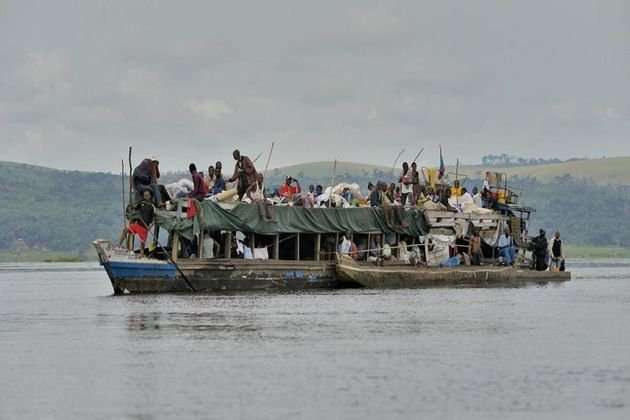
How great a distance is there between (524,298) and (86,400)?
20871mm

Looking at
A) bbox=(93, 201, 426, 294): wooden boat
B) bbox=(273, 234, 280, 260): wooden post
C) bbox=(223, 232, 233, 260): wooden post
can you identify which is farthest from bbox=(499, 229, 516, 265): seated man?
bbox=(223, 232, 233, 260): wooden post

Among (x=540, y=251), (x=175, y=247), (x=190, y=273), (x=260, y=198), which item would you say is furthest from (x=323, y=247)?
(x=540, y=251)

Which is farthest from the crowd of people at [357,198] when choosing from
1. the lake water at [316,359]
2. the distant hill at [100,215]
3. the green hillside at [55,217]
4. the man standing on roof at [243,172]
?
the green hillside at [55,217]

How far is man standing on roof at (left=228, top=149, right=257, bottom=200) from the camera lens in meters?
39.1

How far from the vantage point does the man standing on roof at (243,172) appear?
39094 mm

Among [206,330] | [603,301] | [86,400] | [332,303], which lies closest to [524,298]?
[603,301]

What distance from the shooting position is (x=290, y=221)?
40.5 meters

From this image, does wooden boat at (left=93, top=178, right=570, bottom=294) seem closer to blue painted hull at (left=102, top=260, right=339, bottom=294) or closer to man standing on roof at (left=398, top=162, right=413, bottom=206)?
blue painted hull at (left=102, top=260, right=339, bottom=294)

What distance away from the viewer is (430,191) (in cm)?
4638

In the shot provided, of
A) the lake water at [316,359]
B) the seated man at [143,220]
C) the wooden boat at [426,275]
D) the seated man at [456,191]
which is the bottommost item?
the lake water at [316,359]

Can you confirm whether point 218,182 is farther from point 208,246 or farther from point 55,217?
point 55,217

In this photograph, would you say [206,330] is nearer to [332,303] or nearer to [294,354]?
[294,354]

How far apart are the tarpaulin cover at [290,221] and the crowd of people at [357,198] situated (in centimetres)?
28

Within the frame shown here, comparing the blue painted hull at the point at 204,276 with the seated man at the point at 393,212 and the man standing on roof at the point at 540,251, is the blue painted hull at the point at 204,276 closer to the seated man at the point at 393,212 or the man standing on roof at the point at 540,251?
the seated man at the point at 393,212
